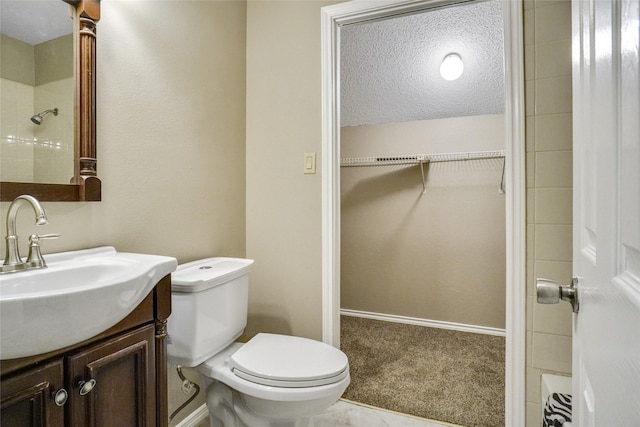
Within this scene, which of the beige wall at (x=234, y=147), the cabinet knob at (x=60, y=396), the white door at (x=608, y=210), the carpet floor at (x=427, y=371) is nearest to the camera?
the white door at (x=608, y=210)

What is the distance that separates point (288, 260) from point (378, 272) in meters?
1.40

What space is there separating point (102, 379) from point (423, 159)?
8.23 feet

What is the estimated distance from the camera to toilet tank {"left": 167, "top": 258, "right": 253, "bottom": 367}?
1.17 meters

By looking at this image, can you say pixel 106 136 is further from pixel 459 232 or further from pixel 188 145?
pixel 459 232

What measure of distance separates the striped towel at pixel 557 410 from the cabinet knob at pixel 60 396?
1.25 m

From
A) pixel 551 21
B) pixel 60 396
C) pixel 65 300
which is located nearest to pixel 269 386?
pixel 60 396

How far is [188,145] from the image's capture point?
150 centimetres

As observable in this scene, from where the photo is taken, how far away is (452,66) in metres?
2.17

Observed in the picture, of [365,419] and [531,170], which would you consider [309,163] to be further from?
[365,419]

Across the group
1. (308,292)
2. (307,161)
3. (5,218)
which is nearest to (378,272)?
(308,292)

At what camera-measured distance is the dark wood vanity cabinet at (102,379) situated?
648 millimetres

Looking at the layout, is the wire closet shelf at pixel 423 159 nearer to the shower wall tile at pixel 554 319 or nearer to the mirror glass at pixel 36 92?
the shower wall tile at pixel 554 319

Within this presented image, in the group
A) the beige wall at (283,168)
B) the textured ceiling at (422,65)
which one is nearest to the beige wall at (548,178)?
the textured ceiling at (422,65)

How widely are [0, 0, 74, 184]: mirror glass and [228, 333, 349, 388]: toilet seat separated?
865mm
